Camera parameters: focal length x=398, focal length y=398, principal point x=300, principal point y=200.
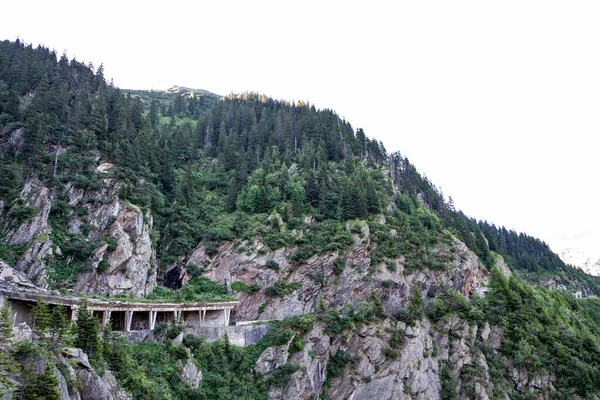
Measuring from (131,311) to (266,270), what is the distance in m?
19.1

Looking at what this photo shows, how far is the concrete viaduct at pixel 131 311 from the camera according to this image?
34312 mm

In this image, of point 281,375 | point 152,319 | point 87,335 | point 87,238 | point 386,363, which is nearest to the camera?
point 87,335

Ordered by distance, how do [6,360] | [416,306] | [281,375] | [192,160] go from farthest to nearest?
[192,160] → [416,306] → [281,375] → [6,360]

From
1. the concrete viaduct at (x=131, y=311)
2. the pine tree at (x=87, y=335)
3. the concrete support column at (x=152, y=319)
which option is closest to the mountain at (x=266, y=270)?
the pine tree at (x=87, y=335)

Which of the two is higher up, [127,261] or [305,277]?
[127,261]

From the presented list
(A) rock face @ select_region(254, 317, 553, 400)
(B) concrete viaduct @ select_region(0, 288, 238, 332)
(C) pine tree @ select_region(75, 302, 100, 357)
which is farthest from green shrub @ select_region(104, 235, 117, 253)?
(A) rock face @ select_region(254, 317, 553, 400)

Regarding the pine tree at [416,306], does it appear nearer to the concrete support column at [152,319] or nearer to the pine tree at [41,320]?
the concrete support column at [152,319]

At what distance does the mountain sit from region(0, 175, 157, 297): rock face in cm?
19

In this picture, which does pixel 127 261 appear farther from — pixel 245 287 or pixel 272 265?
pixel 272 265

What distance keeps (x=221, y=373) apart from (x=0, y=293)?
21.0 metres

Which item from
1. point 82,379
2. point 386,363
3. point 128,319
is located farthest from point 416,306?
point 82,379

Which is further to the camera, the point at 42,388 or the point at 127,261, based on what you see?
the point at 127,261

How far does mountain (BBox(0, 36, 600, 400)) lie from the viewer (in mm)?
43562

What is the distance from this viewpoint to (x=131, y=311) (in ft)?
136
